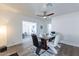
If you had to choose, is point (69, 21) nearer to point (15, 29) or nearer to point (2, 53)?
point (15, 29)

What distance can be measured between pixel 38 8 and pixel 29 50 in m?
0.71

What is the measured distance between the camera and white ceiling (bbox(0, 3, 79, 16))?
124 cm

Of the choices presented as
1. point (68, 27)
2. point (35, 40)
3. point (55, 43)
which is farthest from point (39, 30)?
point (68, 27)

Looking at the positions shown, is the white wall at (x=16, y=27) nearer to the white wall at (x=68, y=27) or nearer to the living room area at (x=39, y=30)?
the living room area at (x=39, y=30)

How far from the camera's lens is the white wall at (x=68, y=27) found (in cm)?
137

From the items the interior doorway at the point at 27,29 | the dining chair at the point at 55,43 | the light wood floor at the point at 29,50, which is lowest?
the light wood floor at the point at 29,50

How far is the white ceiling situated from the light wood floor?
550 mm

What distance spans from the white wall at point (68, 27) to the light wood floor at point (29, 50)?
0.09m

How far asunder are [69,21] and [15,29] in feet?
3.11

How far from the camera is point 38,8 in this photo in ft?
4.39

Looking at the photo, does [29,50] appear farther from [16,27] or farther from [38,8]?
[38,8]

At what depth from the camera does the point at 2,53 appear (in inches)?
51.3

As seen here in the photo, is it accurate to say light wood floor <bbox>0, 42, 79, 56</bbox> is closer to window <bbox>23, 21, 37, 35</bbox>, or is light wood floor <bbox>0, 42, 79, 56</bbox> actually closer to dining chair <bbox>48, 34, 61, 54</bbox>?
dining chair <bbox>48, 34, 61, 54</bbox>

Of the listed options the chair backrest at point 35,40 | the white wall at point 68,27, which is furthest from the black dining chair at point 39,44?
the white wall at point 68,27
